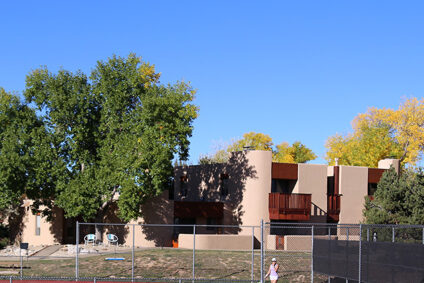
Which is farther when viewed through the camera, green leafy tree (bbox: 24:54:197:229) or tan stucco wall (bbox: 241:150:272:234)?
tan stucco wall (bbox: 241:150:272:234)

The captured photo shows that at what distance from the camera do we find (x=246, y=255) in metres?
37.8

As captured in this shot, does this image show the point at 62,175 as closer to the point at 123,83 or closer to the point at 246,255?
the point at 123,83

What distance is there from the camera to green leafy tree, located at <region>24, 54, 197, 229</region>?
43469 millimetres

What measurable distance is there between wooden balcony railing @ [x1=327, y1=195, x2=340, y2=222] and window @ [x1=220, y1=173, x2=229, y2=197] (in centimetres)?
798

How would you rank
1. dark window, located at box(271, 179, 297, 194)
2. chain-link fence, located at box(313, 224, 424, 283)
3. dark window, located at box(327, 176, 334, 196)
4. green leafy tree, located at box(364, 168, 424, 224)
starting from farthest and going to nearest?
dark window, located at box(327, 176, 334, 196) → dark window, located at box(271, 179, 297, 194) → green leafy tree, located at box(364, 168, 424, 224) → chain-link fence, located at box(313, 224, 424, 283)

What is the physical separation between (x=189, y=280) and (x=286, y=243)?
47.9 feet

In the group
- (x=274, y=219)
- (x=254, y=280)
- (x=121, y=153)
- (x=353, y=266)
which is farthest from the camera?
(x=274, y=219)

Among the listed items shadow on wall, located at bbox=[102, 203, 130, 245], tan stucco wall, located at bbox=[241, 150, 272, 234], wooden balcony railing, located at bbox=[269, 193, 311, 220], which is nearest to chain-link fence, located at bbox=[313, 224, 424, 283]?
wooden balcony railing, located at bbox=[269, 193, 311, 220]

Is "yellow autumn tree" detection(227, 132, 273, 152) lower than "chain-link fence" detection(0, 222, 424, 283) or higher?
higher

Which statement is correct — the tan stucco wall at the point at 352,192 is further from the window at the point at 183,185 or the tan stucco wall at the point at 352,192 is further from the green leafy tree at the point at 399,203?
the window at the point at 183,185

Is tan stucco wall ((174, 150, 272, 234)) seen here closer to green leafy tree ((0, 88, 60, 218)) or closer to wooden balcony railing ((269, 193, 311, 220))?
wooden balcony railing ((269, 193, 311, 220))

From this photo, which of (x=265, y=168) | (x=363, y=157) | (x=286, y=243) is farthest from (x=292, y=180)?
(x=363, y=157)

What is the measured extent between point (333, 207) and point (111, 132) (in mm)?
18182

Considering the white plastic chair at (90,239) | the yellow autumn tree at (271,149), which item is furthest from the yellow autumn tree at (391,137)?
the white plastic chair at (90,239)
